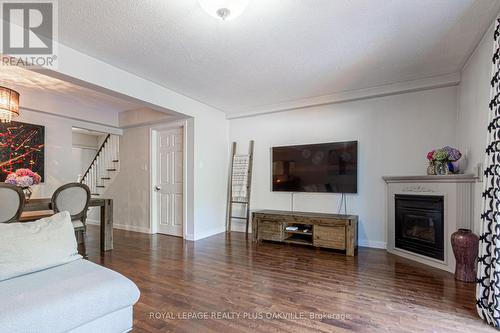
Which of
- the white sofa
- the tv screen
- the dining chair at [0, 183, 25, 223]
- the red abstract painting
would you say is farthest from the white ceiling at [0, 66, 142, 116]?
the tv screen

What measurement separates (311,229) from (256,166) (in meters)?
1.66

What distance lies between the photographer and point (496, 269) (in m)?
1.81

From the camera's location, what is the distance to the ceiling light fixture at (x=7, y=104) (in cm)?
303

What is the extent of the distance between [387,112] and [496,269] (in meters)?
2.63

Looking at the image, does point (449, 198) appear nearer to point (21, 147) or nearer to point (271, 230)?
point (271, 230)

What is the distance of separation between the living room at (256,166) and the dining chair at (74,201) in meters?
0.02

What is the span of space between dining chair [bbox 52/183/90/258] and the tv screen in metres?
3.05

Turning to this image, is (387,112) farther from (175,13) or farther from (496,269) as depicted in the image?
(175,13)

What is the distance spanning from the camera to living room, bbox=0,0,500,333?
6.20 feet

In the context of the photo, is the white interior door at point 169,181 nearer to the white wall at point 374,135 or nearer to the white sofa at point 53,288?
the white wall at point 374,135

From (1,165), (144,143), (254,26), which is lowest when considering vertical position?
(1,165)

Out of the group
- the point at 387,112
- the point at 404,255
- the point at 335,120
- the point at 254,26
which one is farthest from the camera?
the point at 335,120

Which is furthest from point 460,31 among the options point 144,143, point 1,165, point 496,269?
point 1,165

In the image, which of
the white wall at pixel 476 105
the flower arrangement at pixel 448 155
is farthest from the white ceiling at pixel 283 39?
the flower arrangement at pixel 448 155
